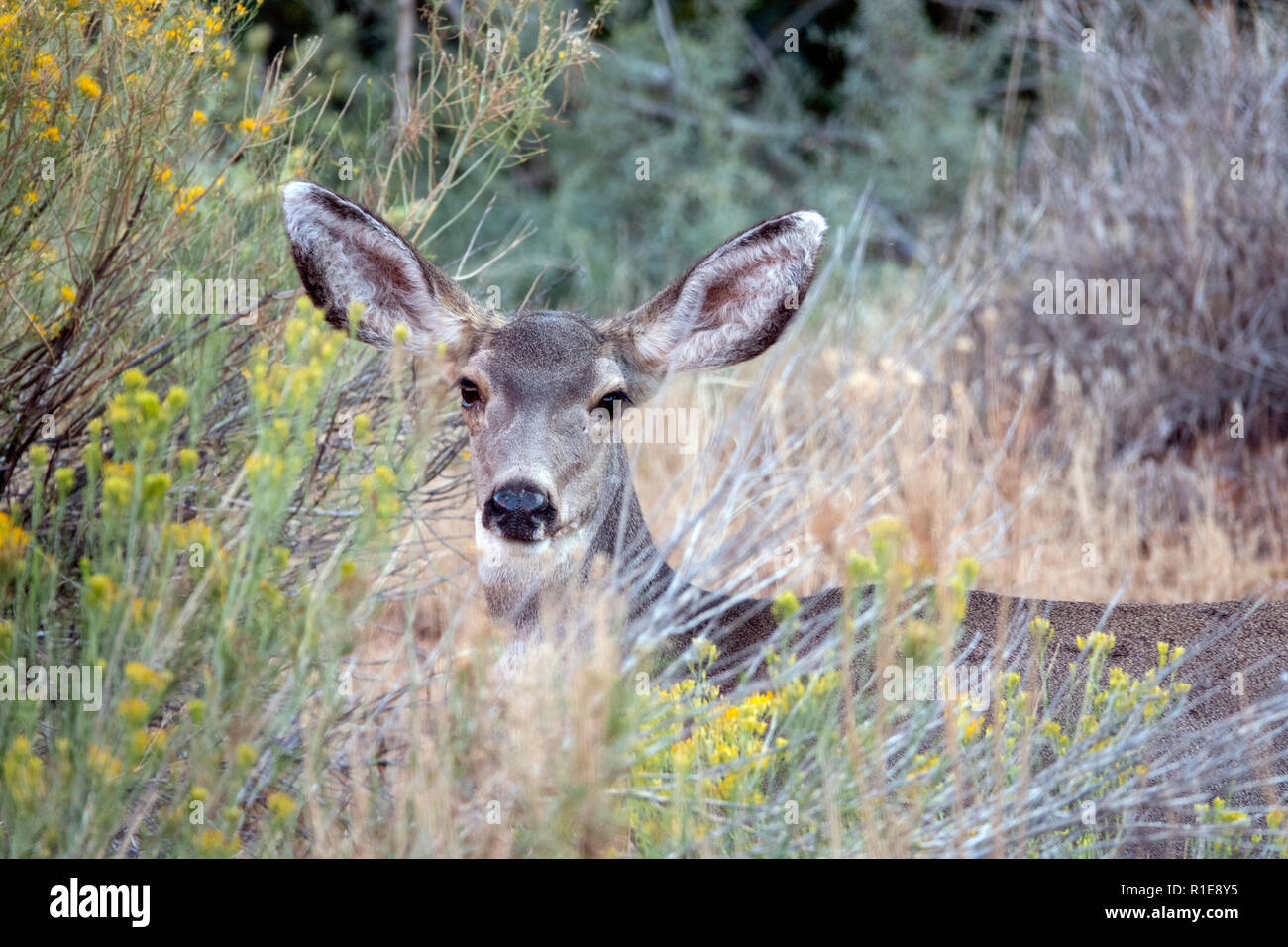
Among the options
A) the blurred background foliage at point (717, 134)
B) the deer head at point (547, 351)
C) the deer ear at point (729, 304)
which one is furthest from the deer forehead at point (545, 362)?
the blurred background foliage at point (717, 134)

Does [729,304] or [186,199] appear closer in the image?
[186,199]

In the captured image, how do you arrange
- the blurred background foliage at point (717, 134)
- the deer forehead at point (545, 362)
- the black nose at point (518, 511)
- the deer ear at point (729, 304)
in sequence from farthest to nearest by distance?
the blurred background foliage at point (717, 134) → the deer ear at point (729, 304) → the deer forehead at point (545, 362) → the black nose at point (518, 511)

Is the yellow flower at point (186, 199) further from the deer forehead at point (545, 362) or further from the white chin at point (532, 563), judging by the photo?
the white chin at point (532, 563)

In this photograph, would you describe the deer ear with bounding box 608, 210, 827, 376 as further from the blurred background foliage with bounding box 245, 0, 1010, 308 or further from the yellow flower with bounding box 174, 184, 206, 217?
the blurred background foliage with bounding box 245, 0, 1010, 308

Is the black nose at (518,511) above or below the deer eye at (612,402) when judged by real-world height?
below

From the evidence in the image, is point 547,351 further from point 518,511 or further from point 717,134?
point 717,134

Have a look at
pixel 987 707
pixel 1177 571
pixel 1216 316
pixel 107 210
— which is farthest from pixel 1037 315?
pixel 107 210

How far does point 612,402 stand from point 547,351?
0.84 ft

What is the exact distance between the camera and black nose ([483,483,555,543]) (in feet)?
12.5

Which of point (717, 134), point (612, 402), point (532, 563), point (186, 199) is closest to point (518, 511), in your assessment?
point (532, 563)

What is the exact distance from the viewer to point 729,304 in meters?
4.59

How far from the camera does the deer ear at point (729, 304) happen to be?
4.34 m

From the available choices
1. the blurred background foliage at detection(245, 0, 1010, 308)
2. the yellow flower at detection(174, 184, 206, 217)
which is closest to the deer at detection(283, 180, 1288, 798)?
the yellow flower at detection(174, 184, 206, 217)
